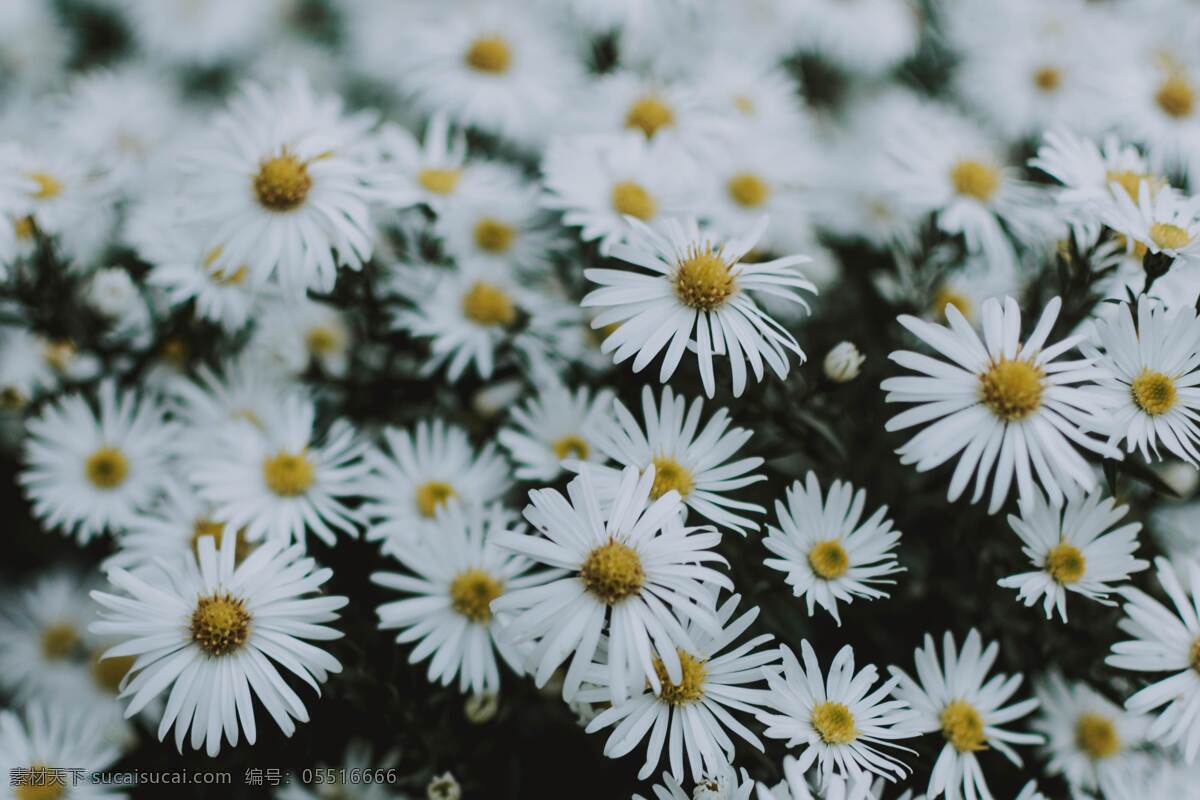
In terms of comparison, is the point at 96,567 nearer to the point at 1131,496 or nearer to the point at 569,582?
the point at 569,582

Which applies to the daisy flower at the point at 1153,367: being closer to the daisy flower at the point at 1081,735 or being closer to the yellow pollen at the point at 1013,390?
the yellow pollen at the point at 1013,390

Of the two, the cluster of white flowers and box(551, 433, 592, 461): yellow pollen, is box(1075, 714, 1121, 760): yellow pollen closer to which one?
the cluster of white flowers

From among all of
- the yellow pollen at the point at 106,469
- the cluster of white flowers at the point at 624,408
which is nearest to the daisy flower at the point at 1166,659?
the cluster of white flowers at the point at 624,408

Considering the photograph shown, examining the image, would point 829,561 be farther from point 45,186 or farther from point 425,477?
point 45,186

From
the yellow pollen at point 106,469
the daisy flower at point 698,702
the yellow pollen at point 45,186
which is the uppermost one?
the yellow pollen at point 45,186

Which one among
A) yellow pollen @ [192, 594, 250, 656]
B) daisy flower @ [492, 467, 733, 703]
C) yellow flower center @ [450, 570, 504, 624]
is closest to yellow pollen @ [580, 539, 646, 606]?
daisy flower @ [492, 467, 733, 703]

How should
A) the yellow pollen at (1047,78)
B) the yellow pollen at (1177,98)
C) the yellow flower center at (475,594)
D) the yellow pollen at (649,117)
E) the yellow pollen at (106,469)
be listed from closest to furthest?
1. the yellow flower center at (475,594)
2. the yellow pollen at (106,469)
3. the yellow pollen at (649,117)
4. the yellow pollen at (1177,98)
5. the yellow pollen at (1047,78)
